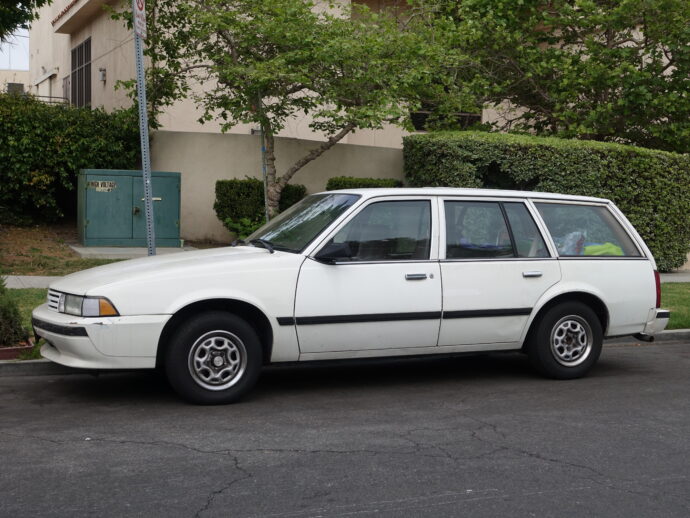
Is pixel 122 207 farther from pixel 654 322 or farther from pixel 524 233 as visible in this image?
pixel 654 322

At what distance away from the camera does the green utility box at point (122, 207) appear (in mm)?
16172

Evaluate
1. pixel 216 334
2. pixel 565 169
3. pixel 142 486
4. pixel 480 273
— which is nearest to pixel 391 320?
pixel 480 273

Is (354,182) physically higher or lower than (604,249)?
higher

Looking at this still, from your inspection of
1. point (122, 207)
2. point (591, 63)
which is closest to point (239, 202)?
point (122, 207)

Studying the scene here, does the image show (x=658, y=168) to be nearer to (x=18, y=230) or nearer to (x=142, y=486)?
(x=18, y=230)

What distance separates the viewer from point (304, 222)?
24.3 feet

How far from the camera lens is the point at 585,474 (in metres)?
5.08

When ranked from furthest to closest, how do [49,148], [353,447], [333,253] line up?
[49,148] → [333,253] → [353,447]

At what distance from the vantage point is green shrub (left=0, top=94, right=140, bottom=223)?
53.5ft

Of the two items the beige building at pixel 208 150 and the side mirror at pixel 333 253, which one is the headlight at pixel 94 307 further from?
the beige building at pixel 208 150

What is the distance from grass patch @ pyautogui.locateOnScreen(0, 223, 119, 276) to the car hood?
21.5ft

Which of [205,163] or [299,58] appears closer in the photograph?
[299,58]

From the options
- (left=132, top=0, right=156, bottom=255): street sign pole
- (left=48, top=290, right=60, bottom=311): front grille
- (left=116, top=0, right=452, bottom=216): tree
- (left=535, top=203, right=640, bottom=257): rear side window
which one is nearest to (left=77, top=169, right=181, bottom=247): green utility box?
(left=116, top=0, right=452, bottom=216): tree

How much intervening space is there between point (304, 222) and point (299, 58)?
799 cm
